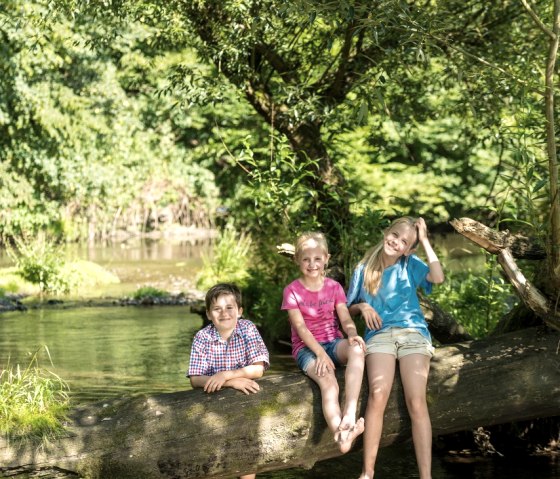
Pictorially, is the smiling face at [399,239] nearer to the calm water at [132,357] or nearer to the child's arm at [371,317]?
the child's arm at [371,317]

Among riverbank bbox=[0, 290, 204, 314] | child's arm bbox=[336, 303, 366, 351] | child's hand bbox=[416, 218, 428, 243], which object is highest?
child's hand bbox=[416, 218, 428, 243]

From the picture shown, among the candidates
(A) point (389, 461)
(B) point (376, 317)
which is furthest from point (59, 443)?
(A) point (389, 461)

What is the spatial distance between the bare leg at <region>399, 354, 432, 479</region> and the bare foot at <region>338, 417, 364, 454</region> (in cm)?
45

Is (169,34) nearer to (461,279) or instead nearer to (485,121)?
(485,121)

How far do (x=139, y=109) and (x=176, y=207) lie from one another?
22.4ft

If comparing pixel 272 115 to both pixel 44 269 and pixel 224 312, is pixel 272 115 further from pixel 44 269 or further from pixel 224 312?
pixel 44 269

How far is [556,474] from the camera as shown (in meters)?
5.78

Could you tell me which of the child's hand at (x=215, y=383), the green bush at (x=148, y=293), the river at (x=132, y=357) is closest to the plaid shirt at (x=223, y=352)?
the child's hand at (x=215, y=383)

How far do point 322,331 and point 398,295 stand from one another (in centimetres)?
50

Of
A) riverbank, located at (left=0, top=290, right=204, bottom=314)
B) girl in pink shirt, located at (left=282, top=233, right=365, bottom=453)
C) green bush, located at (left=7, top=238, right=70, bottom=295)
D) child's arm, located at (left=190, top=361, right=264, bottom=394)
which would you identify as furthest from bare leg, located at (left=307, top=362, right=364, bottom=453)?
green bush, located at (left=7, top=238, right=70, bottom=295)

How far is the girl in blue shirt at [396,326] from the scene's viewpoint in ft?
16.7

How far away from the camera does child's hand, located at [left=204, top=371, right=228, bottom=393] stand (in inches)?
199

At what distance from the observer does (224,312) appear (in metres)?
5.29

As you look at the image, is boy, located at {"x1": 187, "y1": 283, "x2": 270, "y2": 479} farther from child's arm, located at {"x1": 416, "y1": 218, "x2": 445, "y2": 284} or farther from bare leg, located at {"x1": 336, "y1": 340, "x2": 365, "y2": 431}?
child's arm, located at {"x1": 416, "y1": 218, "x2": 445, "y2": 284}
